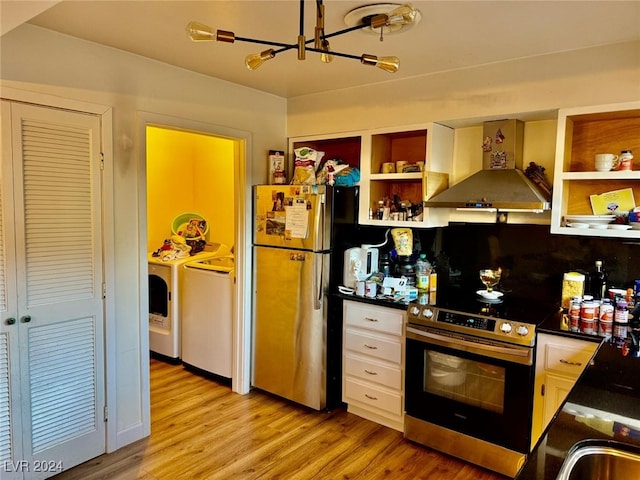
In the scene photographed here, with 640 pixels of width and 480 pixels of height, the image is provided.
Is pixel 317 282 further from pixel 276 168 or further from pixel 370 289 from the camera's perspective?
pixel 276 168

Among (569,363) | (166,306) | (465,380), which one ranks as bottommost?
(465,380)

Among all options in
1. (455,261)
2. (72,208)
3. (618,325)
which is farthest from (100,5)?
(618,325)

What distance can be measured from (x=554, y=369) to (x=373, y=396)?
1.18 m

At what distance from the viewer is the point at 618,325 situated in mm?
2348

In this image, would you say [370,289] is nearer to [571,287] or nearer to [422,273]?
[422,273]

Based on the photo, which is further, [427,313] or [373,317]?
[373,317]

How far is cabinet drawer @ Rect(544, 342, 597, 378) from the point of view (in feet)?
7.21

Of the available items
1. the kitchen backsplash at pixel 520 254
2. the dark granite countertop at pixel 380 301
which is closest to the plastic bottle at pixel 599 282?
the kitchen backsplash at pixel 520 254

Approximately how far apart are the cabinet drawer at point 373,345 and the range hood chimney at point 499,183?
0.93m

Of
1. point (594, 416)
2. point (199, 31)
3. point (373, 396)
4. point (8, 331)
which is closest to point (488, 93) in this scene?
point (199, 31)

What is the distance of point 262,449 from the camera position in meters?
2.72

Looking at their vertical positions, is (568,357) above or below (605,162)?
below

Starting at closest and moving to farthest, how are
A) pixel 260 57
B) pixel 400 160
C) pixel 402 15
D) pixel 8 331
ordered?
1. pixel 402 15
2. pixel 260 57
3. pixel 8 331
4. pixel 400 160

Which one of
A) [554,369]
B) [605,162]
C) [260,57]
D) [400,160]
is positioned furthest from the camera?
[400,160]
